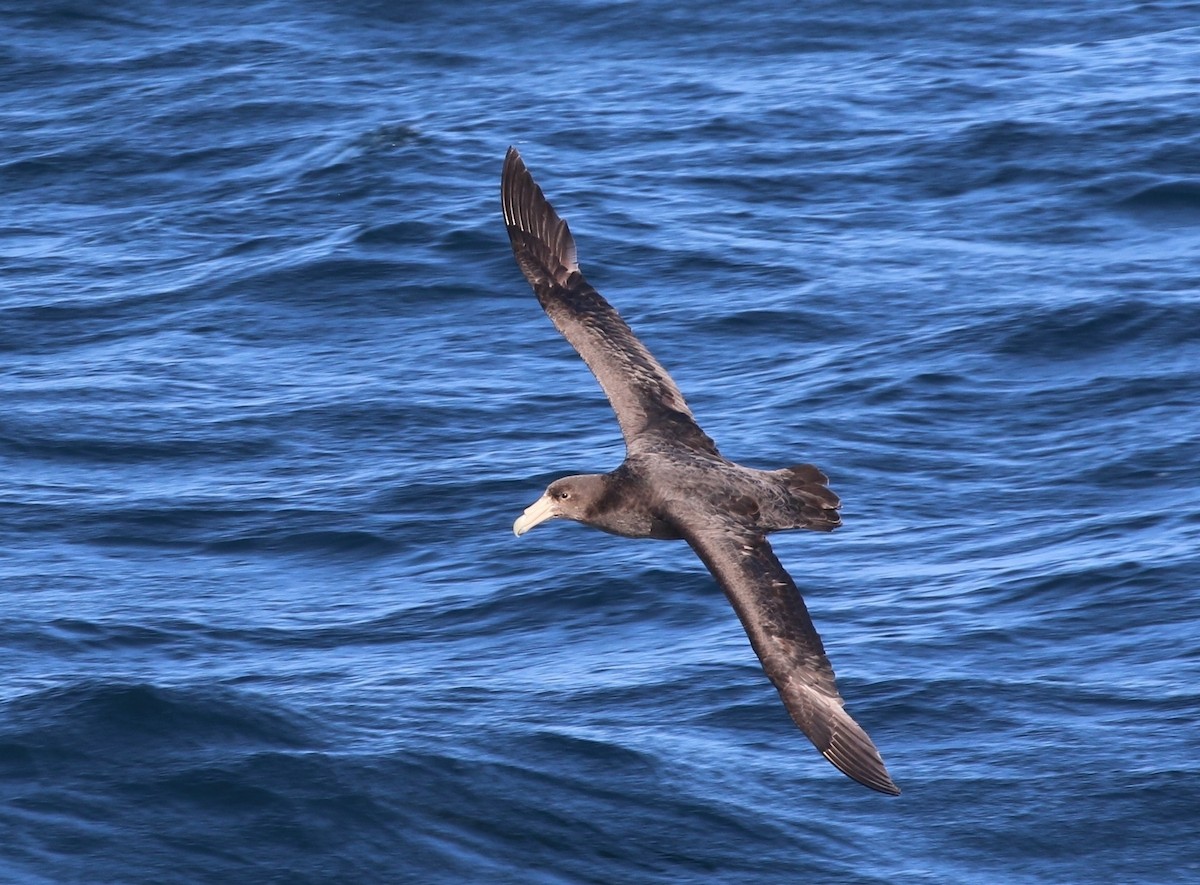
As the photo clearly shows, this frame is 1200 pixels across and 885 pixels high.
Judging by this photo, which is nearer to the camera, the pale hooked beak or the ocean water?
the pale hooked beak

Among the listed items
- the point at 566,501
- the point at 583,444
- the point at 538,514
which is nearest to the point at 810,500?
the point at 566,501

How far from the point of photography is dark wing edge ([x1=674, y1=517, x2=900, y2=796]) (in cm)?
1030

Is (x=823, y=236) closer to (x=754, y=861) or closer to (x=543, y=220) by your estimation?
(x=543, y=220)

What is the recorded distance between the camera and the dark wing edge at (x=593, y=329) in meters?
12.7

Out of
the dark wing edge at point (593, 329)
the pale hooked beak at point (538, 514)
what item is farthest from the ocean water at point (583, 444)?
the dark wing edge at point (593, 329)

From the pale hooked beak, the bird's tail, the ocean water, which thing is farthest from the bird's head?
the ocean water

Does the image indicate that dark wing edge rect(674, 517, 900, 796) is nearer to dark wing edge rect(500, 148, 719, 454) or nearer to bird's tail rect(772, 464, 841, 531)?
bird's tail rect(772, 464, 841, 531)

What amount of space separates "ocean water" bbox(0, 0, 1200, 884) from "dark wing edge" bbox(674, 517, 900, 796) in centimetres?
222

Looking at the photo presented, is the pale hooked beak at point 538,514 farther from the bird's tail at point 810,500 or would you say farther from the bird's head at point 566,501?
the bird's tail at point 810,500

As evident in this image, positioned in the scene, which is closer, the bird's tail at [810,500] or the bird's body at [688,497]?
the bird's body at [688,497]

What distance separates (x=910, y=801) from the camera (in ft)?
42.3

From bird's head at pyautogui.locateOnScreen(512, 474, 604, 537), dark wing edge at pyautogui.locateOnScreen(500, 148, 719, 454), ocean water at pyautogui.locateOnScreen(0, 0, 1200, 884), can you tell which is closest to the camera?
bird's head at pyautogui.locateOnScreen(512, 474, 604, 537)

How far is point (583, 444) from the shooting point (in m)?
16.8

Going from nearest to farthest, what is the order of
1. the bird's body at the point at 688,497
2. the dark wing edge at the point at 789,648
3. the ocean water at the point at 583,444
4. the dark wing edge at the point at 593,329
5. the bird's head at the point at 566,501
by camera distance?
the dark wing edge at the point at 789,648
the bird's body at the point at 688,497
the bird's head at the point at 566,501
the dark wing edge at the point at 593,329
the ocean water at the point at 583,444
